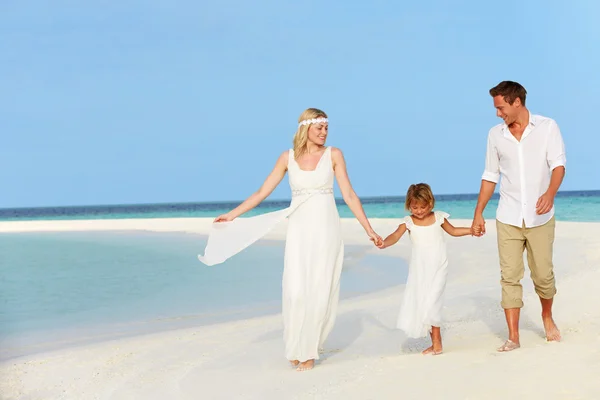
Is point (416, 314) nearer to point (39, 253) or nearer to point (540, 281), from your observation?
point (540, 281)

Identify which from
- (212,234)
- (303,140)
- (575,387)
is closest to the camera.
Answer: (575,387)

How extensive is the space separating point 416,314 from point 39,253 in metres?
17.4

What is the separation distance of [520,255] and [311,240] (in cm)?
161

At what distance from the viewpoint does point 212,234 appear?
620 centimetres

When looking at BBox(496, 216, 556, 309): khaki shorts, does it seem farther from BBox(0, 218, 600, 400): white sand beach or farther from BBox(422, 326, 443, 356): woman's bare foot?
BBox(422, 326, 443, 356): woman's bare foot

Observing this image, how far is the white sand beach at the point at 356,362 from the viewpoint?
4.71m

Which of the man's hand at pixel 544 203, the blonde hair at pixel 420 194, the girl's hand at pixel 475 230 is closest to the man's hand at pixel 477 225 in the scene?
the girl's hand at pixel 475 230

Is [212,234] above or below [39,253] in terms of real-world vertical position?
above

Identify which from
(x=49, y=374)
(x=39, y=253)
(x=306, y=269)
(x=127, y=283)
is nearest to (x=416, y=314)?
(x=306, y=269)

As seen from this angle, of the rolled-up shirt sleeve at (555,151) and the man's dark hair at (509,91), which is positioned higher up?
the man's dark hair at (509,91)

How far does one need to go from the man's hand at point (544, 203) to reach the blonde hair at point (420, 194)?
77 centimetres

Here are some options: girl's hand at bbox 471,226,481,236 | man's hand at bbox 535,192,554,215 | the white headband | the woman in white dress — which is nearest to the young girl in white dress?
girl's hand at bbox 471,226,481,236

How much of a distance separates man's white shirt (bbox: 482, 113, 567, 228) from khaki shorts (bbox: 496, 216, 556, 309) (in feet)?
0.27

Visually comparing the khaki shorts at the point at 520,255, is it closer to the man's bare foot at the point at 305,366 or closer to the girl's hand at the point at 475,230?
the girl's hand at the point at 475,230
